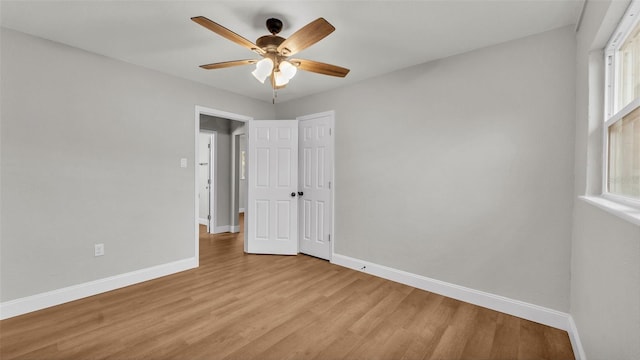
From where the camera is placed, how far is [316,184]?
12.9ft

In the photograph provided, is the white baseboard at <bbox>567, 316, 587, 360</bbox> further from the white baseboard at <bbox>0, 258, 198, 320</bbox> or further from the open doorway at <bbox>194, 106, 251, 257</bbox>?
the open doorway at <bbox>194, 106, 251, 257</bbox>

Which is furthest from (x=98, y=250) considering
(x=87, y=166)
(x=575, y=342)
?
(x=575, y=342)

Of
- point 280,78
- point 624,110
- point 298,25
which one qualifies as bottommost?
point 624,110

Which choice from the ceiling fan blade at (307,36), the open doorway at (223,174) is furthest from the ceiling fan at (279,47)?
the open doorway at (223,174)

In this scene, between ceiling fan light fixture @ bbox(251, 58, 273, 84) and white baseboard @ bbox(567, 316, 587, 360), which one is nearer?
white baseboard @ bbox(567, 316, 587, 360)

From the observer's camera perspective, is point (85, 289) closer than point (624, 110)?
No

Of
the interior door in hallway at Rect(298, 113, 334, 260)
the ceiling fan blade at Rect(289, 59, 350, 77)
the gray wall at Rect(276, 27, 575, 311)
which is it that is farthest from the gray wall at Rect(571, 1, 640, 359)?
the interior door in hallway at Rect(298, 113, 334, 260)

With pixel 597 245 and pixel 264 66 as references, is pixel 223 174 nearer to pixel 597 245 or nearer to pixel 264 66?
pixel 264 66

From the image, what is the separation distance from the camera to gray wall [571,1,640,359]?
3.26 ft

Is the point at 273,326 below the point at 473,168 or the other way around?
below

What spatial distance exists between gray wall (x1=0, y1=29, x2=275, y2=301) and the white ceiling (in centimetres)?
30

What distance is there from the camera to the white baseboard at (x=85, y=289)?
227 centimetres

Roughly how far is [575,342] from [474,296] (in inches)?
29.2

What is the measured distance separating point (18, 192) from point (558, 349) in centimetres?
446
